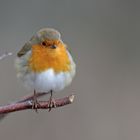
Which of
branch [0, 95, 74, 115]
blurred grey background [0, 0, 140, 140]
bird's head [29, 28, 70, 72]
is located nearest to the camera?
branch [0, 95, 74, 115]

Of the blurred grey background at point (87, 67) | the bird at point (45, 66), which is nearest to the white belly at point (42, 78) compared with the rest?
the bird at point (45, 66)

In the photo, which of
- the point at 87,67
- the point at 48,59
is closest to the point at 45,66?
the point at 48,59

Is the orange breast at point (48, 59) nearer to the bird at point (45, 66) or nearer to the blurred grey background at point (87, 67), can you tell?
the bird at point (45, 66)

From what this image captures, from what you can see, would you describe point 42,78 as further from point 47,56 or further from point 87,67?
point 87,67

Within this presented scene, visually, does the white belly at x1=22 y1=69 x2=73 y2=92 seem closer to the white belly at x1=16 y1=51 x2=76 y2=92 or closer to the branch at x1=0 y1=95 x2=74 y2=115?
the white belly at x1=16 y1=51 x2=76 y2=92

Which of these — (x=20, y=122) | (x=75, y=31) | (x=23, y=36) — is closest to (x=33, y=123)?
(x=20, y=122)

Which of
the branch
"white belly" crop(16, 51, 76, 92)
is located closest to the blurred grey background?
"white belly" crop(16, 51, 76, 92)
